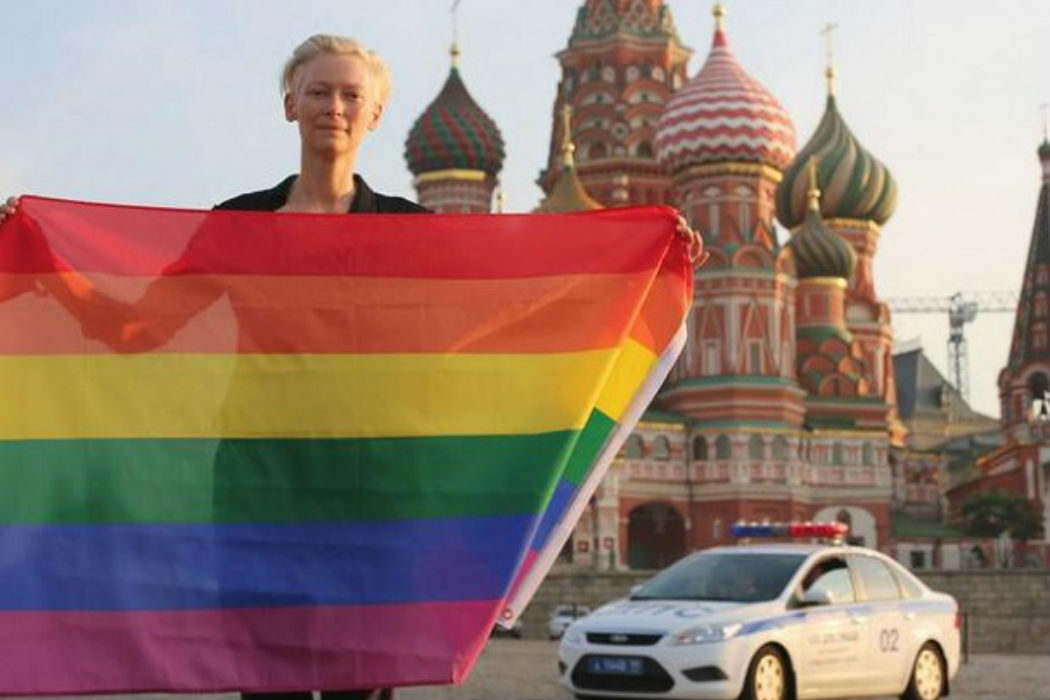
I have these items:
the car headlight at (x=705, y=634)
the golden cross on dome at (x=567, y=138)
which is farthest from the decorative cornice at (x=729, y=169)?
the car headlight at (x=705, y=634)

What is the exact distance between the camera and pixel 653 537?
5534cm

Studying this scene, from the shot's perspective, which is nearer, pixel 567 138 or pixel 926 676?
pixel 926 676

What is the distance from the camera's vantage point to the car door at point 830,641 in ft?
41.9

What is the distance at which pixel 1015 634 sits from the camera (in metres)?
32.8

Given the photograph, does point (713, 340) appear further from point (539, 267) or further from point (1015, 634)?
point (539, 267)

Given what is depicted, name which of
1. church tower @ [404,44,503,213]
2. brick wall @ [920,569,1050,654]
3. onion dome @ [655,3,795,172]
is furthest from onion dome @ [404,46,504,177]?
brick wall @ [920,569,1050,654]

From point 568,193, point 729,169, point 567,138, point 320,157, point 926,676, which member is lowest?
point 926,676

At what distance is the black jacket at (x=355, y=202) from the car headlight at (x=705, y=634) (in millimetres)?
8007

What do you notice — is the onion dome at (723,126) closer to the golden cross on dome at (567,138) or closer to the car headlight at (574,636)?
the golden cross on dome at (567,138)

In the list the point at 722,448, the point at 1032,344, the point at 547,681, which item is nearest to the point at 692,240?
the point at 547,681

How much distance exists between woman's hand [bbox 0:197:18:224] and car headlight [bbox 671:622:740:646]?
8.27m

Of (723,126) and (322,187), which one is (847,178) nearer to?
(723,126)

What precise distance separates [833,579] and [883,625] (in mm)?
481

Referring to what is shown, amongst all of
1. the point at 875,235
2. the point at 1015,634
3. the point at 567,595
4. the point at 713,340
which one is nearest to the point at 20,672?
the point at 1015,634
